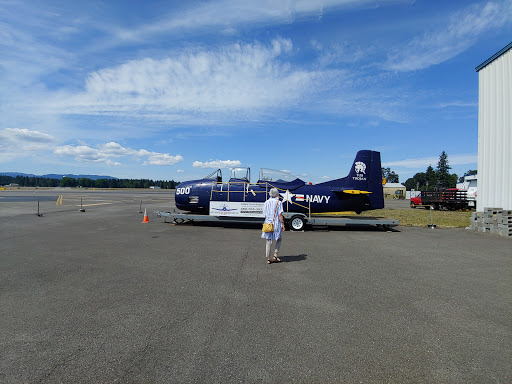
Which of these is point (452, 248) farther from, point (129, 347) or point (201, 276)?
point (129, 347)

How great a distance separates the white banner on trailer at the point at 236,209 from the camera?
459 inches

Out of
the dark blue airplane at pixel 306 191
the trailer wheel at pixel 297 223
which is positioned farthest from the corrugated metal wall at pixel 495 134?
the trailer wheel at pixel 297 223

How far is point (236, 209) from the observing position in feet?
38.6

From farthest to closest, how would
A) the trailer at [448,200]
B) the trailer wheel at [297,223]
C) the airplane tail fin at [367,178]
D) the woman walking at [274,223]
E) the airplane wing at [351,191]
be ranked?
the trailer at [448,200]
the airplane tail fin at [367,178]
the airplane wing at [351,191]
the trailer wheel at [297,223]
the woman walking at [274,223]

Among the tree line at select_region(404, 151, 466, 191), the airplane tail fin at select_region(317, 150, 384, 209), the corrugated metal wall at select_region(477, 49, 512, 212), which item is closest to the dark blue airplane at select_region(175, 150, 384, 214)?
the airplane tail fin at select_region(317, 150, 384, 209)

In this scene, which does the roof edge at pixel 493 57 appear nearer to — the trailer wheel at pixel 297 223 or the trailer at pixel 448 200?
the trailer wheel at pixel 297 223

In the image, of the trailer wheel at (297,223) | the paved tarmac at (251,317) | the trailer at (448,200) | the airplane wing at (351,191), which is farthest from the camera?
the trailer at (448,200)

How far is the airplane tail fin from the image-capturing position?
1223 cm

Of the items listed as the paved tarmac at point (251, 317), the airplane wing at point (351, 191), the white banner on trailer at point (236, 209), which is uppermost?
the airplane wing at point (351, 191)

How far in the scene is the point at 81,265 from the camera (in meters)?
5.78

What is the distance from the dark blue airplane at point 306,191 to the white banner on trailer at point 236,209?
1.13ft

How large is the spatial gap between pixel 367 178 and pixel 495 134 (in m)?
5.89

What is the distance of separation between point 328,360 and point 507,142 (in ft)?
45.1

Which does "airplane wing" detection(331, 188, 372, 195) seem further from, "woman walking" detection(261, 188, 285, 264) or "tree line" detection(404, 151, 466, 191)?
"tree line" detection(404, 151, 466, 191)
